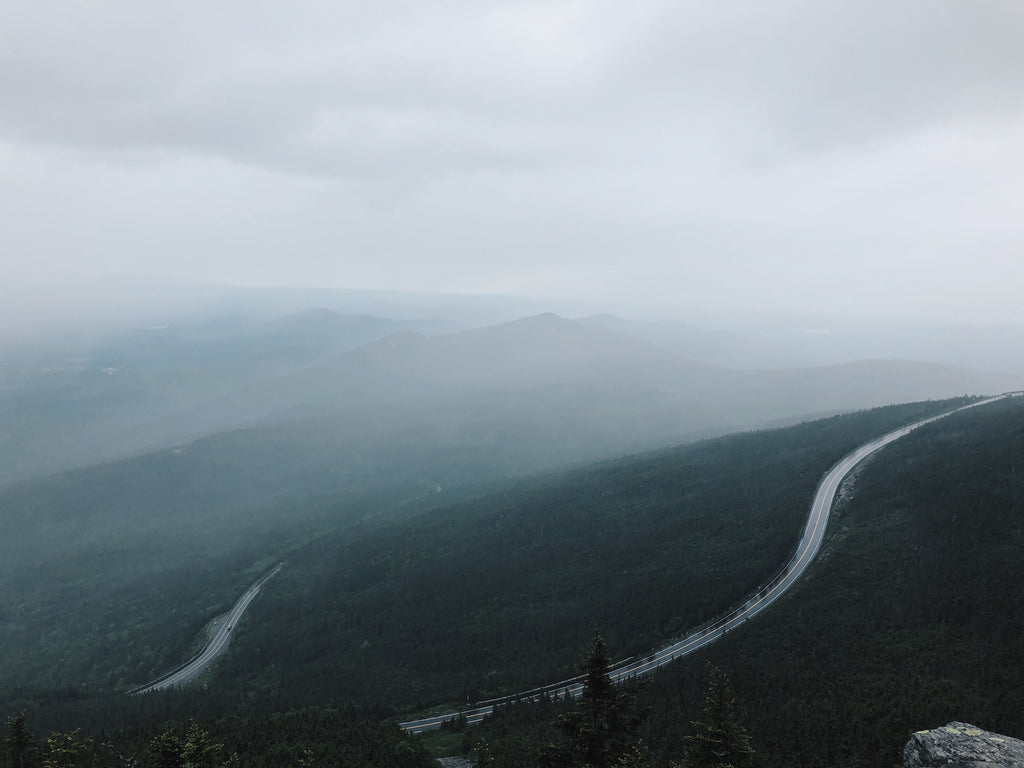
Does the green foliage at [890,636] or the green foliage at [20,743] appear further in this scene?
the green foliage at [890,636]

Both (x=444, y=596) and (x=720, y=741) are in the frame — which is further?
(x=444, y=596)

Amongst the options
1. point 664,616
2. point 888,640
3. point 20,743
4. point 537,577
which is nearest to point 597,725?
point 20,743

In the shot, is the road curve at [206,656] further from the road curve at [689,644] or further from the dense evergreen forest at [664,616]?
the road curve at [689,644]

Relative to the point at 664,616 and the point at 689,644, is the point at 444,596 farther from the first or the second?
the point at 689,644

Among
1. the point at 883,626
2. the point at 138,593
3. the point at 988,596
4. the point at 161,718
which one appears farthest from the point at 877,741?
the point at 138,593

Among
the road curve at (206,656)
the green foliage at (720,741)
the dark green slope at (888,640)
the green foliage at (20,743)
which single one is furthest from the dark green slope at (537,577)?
the green foliage at (720,741)

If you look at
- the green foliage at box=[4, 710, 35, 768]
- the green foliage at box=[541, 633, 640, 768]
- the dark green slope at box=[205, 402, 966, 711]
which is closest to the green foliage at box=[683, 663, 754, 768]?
the green foliage at box=[541, 633, 640, 768]

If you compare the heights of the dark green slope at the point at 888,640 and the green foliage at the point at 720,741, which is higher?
the green foliage at the point at 720,741
